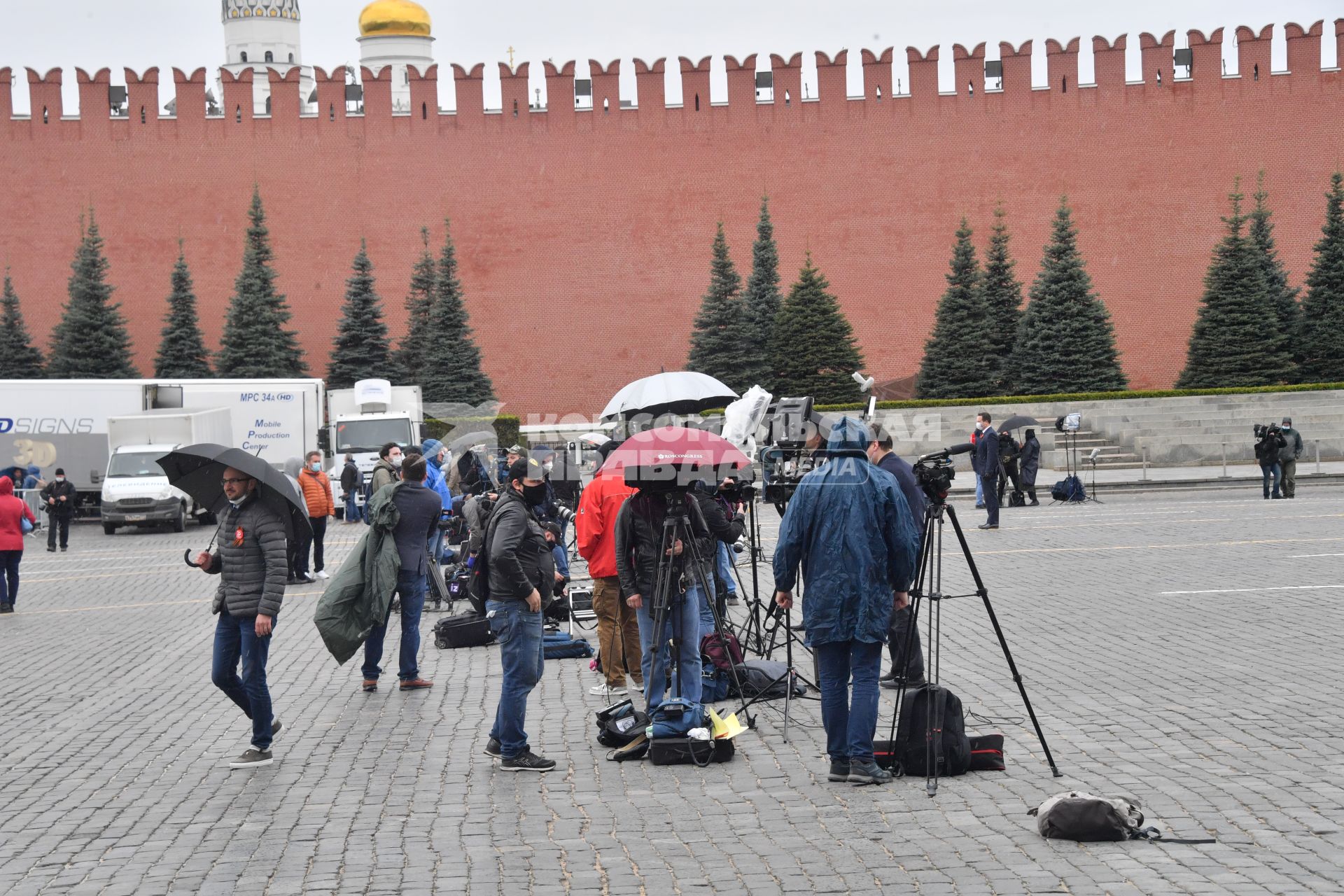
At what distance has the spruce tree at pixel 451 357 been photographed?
36.8 metres

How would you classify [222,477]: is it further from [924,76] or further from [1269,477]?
[924,76]

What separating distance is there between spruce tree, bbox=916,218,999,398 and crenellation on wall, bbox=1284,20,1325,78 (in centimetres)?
1122

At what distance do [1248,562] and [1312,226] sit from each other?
2849 centimetres

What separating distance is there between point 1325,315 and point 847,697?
30.7m

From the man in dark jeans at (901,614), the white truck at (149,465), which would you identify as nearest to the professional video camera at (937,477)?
the man in dark jeans at (901,614)

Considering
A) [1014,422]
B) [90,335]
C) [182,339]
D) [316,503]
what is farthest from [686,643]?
[182,339]

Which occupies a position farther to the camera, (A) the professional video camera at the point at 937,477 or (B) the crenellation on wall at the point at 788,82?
(B) the crenellation on wall at the point at 788,82

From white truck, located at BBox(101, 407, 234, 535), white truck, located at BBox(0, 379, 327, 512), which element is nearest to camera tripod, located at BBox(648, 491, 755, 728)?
white truck, located at BBox(101, 407, 234, 535)

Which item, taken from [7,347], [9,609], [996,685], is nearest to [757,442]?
[9,609]

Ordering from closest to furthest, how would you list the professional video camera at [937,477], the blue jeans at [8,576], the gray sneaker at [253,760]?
the professional video camera at [937,477]
the gray sneaker at [253,760]
the blue jeans at [8,576]

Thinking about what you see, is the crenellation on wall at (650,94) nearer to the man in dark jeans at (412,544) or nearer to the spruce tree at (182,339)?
the spruce tree at (182,339)

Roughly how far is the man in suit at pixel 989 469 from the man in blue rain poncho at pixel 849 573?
1159 centimetres

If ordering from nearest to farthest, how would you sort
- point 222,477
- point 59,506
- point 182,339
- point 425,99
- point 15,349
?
1. point 222,477
2. point 59,506
3. point 15,349
4. point 182,339
5. point 425,99

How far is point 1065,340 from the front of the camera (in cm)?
3356
